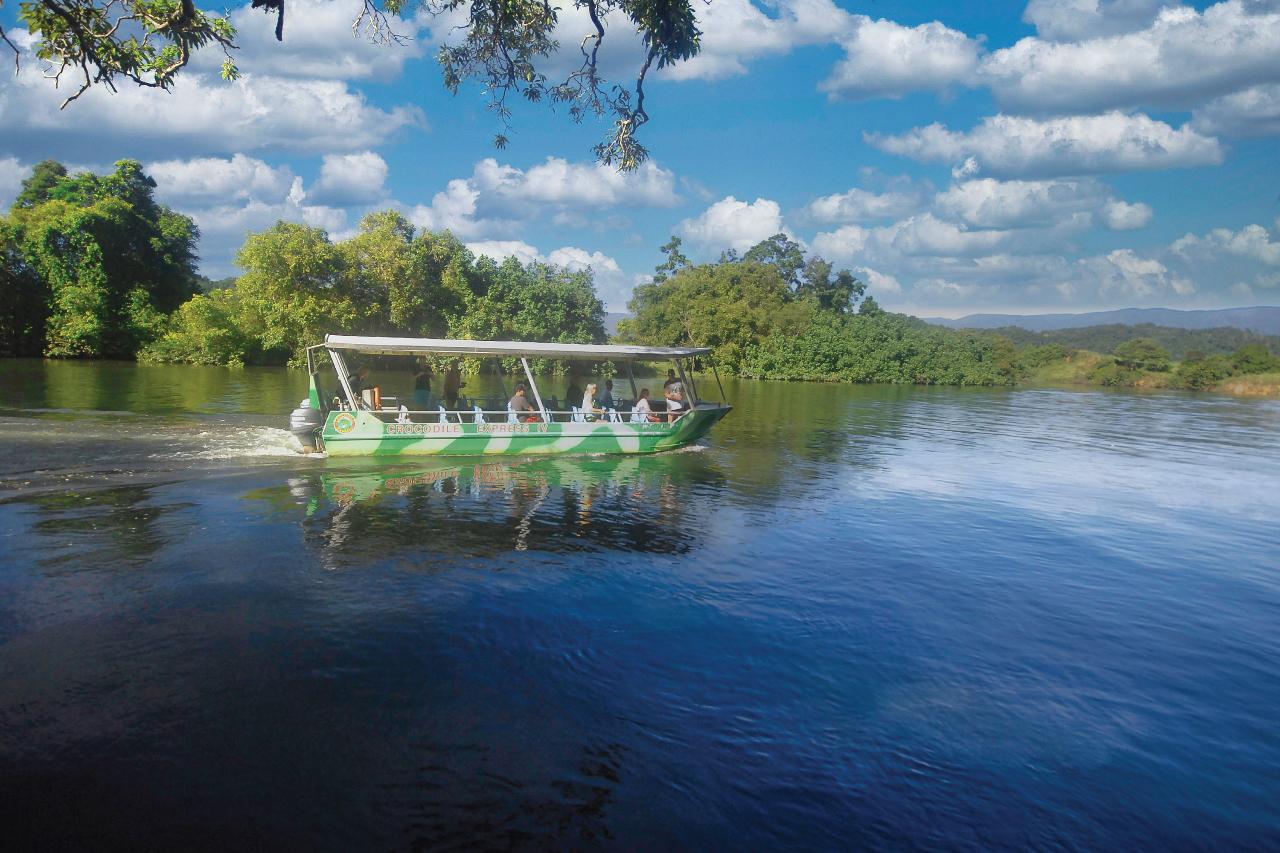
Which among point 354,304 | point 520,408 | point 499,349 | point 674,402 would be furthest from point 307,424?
point 354,304

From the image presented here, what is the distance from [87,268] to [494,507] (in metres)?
57.0

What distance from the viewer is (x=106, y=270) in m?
58.0

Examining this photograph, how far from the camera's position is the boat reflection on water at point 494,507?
42.9 feet

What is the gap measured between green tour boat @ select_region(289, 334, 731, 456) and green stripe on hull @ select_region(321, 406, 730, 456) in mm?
26

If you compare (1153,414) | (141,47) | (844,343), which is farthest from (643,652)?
(844,343)

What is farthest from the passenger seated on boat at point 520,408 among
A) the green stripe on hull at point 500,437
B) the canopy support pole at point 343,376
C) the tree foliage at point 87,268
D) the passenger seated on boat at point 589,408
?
the tree foliage at point 87,268

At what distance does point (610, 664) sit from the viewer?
8.63 meters

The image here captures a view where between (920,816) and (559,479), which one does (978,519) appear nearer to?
(559,479)

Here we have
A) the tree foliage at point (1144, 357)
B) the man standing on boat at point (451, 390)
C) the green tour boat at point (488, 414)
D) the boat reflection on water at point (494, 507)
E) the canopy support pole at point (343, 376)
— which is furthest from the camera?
the tree foliage at point (1144, 357)

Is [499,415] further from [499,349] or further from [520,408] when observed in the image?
[499,349]

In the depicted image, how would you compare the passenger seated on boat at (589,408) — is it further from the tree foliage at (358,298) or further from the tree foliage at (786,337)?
the tree foliage at (786,337)

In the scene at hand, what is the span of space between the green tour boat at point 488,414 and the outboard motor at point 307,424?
0.02 m

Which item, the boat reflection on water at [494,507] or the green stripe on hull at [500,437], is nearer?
the boat reflection on water at [494,507]

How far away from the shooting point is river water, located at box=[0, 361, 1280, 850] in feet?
20.0
